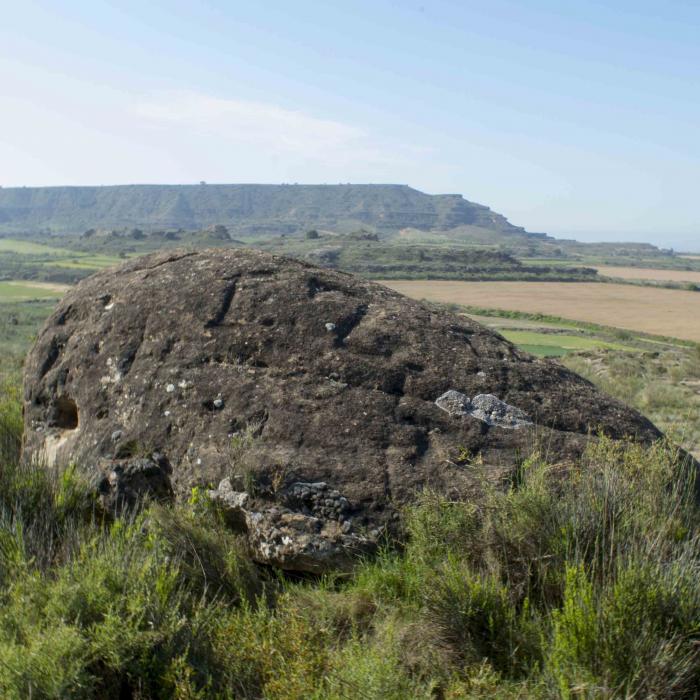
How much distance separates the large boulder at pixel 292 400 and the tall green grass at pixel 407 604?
34cm

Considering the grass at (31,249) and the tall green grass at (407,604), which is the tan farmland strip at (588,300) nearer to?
the tall green grass at (407,604)

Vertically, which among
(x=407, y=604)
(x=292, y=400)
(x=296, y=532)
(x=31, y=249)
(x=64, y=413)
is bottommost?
(x=407, y=604)

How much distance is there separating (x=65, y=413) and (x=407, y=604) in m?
3.70

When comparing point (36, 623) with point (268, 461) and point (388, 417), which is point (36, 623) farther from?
point (388, 417)

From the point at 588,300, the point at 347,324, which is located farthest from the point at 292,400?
the point at 588,300

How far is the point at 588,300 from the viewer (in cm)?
6216

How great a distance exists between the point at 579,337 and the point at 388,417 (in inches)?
1446

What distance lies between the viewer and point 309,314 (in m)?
6.14

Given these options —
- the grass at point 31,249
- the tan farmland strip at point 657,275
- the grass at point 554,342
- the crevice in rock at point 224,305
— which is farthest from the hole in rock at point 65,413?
the grass at point 31,249

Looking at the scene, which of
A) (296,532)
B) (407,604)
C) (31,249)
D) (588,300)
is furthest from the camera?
(31,249)

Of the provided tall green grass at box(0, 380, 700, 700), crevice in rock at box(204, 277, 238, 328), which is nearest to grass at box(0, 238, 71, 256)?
crevice in rock at box(204, 277, 238, 328)

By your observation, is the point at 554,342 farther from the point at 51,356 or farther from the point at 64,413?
the point at 64,413

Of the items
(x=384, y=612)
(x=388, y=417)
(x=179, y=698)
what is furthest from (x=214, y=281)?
(x=179, y=698)

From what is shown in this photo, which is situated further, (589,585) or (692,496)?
(692,496)
